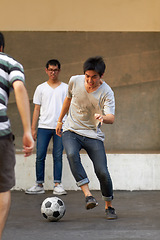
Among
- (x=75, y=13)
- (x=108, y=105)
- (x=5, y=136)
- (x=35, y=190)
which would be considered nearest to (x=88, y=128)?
(x=108, y=105)

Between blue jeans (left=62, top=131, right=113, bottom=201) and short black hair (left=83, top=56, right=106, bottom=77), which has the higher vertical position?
short black hair (left=83, top=56, right=106, bottom=77)

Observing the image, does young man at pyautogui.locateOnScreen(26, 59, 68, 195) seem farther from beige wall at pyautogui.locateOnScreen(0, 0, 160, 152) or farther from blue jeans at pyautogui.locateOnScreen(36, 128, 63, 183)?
beige wall at pyautogui.locateOnScreen(0, 0, 160, 152)

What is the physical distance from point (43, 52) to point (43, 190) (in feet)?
7.68

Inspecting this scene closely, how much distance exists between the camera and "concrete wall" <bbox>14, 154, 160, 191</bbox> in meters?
6.85

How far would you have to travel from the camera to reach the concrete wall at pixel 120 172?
6852mm

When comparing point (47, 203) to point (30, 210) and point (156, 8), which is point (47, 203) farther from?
point (156, 8)

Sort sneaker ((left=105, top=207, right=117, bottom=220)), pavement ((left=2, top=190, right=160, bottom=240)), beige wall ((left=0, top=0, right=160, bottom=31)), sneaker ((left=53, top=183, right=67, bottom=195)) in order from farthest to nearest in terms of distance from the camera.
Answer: beige wall ((left=0, top=0, right=160, bottom=31)) → sneaker ((left=53, top=183, right=67, bottom=195)) → sneaker ((left=105, top=207, right=117, bottom=220)) → pavement ((left=2, top=190, right=160, bottom=240))

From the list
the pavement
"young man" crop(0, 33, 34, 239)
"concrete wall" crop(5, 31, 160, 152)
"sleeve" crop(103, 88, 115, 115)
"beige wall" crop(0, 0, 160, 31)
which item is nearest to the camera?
"young man" crop(0, 33, 34, 239)

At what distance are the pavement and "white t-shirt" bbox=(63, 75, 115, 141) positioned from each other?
2.87 feet

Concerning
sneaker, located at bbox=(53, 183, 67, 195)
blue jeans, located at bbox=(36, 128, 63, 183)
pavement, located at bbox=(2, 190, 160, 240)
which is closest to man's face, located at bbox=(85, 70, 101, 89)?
pavement, located at bbox=(2, 190, 160, 240)

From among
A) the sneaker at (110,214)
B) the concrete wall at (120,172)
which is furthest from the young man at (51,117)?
the sneaker at (110,214)

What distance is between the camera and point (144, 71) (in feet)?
24.9

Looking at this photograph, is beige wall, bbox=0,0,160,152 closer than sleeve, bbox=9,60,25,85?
No

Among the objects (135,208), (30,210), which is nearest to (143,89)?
(135,208)
